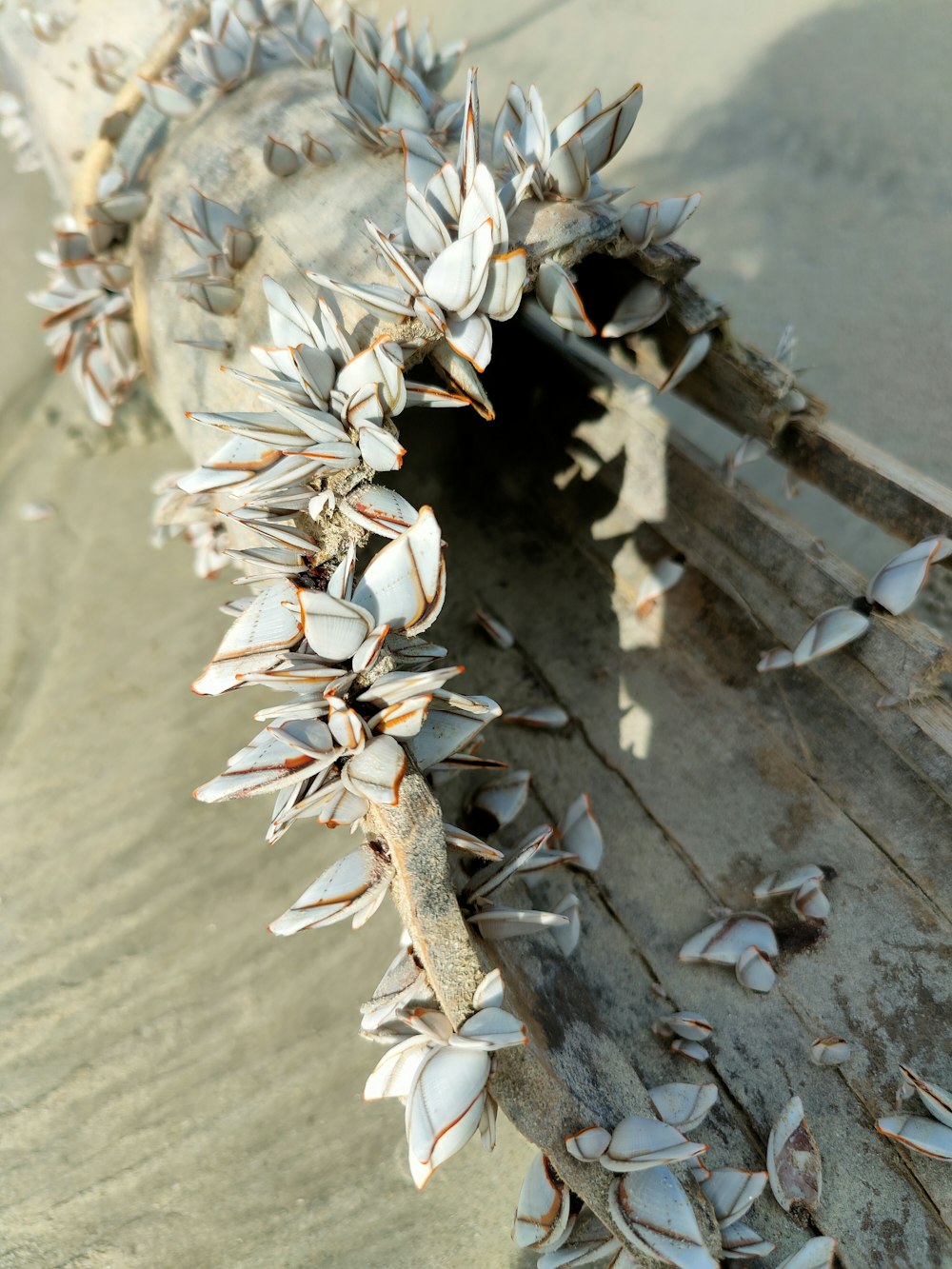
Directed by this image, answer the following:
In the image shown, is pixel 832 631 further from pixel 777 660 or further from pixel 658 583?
pixel 658 583

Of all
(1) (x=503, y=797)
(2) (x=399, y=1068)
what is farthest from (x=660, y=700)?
(2) (x=399, y=1068)

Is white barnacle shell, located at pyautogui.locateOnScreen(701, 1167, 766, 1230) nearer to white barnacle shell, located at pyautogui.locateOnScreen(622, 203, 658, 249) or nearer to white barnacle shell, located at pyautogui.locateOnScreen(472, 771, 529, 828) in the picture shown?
white barnacle shell, located at pyautogui.locateOnScreen(472, 771, 529, 828)

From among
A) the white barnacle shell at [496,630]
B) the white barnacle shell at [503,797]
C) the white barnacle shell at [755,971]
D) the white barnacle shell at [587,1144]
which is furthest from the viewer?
the white barnacle shell at [496,630]

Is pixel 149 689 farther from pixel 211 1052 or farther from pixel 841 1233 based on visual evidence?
pixel 841 1233

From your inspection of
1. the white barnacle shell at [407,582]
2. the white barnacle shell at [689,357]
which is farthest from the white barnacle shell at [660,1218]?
the white barnacle shell at [689,357]

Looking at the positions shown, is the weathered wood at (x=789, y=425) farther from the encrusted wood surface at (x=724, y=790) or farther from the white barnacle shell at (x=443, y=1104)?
the white barnacle shell at (x=443, y=1104)

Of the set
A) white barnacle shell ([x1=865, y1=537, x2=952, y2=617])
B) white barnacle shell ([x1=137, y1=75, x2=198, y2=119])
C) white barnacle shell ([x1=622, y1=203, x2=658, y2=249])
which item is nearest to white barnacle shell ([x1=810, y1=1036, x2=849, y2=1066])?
white barnacle shell ([x1=865, y1=537, x2=952, y2=617])
